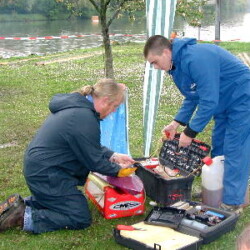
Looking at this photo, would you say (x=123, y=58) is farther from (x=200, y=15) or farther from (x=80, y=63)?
(x=200, y=15)

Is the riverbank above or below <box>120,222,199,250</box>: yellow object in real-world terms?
above

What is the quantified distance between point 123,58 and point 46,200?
13.0m

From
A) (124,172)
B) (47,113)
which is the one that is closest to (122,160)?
(124,172)

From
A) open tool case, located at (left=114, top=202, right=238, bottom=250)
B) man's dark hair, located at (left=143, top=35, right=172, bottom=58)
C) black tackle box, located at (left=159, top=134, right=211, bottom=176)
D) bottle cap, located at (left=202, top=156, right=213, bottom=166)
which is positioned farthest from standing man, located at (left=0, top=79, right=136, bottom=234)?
black tackle box, located at (left=159, top=134, right=211, bottom=176)

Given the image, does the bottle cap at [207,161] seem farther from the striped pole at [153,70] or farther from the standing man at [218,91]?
the striped pole at [153,70]

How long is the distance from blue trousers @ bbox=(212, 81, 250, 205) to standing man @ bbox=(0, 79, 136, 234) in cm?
102

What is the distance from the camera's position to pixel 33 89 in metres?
11.0

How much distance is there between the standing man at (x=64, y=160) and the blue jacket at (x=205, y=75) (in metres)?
0.59

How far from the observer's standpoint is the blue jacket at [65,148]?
11.9 ft

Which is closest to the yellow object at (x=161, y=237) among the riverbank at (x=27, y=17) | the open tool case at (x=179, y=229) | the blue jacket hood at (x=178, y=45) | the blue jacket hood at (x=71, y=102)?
the open tool case at (x=179, y=229)

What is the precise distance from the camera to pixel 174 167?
459 cm

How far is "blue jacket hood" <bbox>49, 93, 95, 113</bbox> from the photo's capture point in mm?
3695

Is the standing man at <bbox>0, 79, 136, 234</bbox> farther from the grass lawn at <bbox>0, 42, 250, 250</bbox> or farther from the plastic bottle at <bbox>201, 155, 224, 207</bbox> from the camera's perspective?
the plastic bottle at <bbox>201, 155, 224, 207</bbox>

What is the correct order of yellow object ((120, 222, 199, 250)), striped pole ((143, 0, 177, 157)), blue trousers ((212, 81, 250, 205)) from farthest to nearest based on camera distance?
striped pole ((143, 0, 177, 157)) < blue trousers ((212, 81, 250, 205)) < yellow object ((120, 222, 199, 250))
